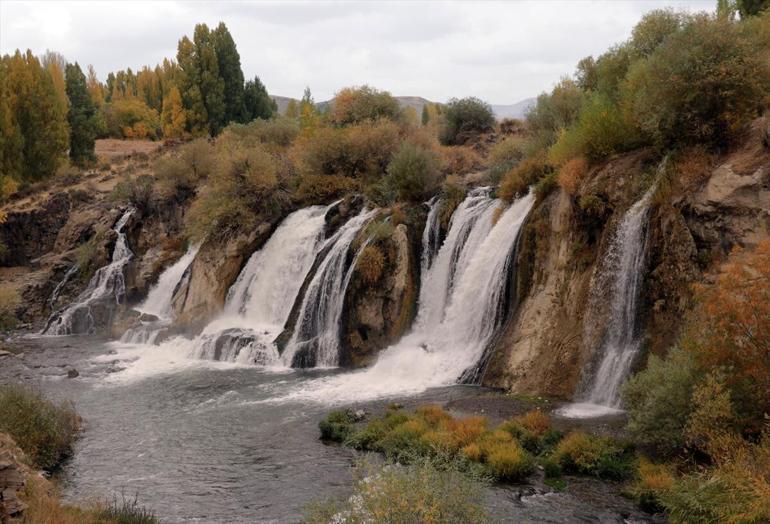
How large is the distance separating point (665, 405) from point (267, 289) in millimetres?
16656

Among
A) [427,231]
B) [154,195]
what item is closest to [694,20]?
[427,231]

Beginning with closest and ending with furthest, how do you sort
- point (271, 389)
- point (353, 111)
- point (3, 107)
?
point (271, 389) → point (353, 111) → point (3, 107)

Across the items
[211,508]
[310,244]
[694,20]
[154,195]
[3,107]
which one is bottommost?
[211,508]

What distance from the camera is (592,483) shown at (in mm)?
11289

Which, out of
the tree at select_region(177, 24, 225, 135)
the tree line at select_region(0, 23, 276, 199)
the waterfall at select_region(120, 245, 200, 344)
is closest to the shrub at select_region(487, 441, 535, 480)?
the waterfall at select_region(120, 245, 200, 344)

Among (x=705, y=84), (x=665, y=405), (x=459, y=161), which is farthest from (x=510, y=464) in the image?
(x=459, y=161)

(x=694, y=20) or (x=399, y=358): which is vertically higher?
(x=694, y=20)

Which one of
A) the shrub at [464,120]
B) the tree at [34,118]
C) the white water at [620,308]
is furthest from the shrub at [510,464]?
the tree at [34,118]

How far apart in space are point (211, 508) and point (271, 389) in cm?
739

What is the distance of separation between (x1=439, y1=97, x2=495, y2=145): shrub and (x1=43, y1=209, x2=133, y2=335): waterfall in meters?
17.2

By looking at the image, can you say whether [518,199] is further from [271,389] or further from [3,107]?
[3,107]

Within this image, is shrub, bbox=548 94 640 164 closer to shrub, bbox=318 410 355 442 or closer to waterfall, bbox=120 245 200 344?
shrub, bbox=318 410 355 442

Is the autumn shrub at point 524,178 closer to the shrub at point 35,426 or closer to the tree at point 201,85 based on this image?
the shrub at point 35,426

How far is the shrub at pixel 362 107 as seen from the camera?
3441 centimetres
